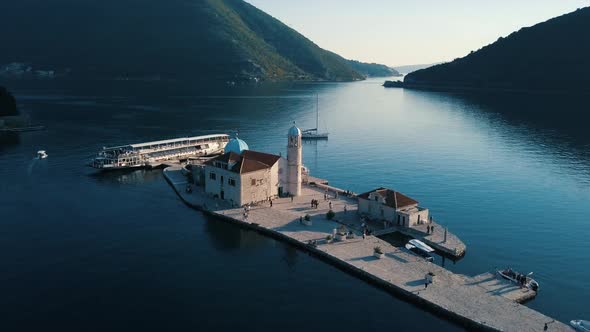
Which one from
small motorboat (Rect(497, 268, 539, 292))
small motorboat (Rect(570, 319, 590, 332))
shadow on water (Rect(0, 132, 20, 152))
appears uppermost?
shadow on water (Rect(0, 132, 20, 152))

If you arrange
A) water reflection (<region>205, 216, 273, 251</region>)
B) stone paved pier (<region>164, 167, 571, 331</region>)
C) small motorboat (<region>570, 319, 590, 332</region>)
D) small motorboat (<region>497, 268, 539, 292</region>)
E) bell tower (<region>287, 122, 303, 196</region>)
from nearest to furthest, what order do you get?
small motorboat (<region>570, 319, 590, 332</region>)
stone paved pier (<region>164, 167, 571, 331</region>)
small motorboat (<region>497, 268, 539, 292</region>)
water reflection (<region>205, 216, 273, 251</region>)
bell tower (<region>287, 122, 303, 196</region>)

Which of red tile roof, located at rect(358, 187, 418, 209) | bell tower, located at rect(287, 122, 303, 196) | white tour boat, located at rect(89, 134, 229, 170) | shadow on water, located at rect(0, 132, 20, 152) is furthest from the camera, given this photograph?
shadow on water, located at rect(0, 132, 20, 152)

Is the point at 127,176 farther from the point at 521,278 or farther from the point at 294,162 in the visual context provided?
the point at 521,278

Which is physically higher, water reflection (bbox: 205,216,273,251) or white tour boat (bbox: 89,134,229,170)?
white tour boat (bbox: 89,134,229,170)

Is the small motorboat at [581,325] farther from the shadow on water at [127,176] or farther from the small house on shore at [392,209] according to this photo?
the shadow on water at [127,176]

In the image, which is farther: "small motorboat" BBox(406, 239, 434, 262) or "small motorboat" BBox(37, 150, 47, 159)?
"small motorboat" BBox(37, 150, 47, 159)

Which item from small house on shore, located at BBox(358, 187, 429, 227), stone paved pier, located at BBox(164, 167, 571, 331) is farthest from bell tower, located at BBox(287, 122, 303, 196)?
small house on shore, located at BBox(358, 187, 429, 227)

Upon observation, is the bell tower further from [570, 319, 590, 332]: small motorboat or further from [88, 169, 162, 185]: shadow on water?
[570, 319, 590, 332]: small motorboat
